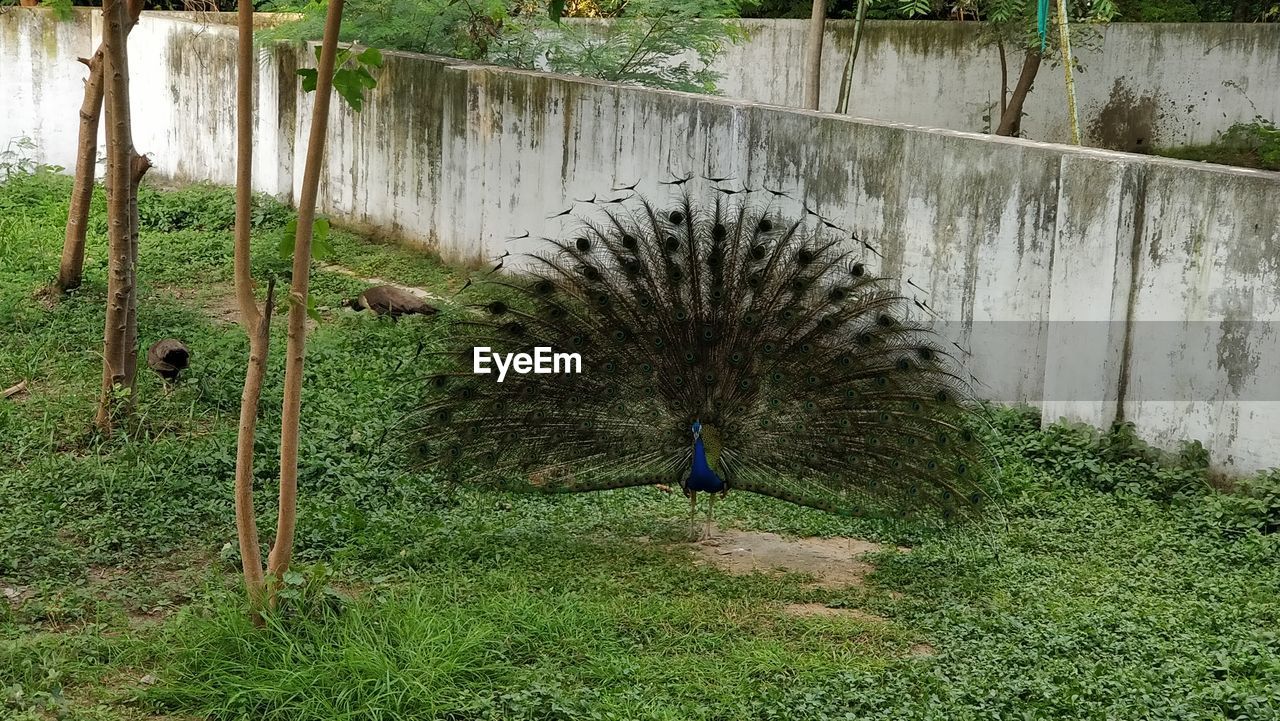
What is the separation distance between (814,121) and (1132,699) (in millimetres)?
4591

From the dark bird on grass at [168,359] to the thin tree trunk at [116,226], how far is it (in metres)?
0.66

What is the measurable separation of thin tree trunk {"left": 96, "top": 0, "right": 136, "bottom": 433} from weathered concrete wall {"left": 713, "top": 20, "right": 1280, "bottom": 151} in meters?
9.23

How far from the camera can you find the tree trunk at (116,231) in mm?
6742

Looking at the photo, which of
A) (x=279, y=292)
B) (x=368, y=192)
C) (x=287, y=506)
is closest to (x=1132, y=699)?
(x=287, y=506)

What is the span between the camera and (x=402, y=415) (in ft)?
24.0

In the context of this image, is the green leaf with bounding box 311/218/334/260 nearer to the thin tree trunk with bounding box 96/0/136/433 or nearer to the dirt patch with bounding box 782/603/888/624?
the dirt patch with bounding box 782/603/888/624

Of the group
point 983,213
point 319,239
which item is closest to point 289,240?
point 319,239

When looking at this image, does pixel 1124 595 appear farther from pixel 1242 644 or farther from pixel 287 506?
pixel 287 506

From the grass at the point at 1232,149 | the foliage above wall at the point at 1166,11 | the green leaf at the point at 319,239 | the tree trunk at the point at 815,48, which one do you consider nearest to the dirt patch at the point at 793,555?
the green leaf at the point at 319,239

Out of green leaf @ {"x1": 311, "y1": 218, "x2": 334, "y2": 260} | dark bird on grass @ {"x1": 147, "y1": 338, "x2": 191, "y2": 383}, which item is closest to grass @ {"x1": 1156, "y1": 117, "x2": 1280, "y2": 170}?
dark bird on grass @ {"x1": 147, "y1": 338, "x2": 191, "y2": 383}

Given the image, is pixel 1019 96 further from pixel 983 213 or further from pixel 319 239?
pixel 319 239

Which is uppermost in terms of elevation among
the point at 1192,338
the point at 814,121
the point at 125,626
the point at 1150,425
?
the point at 814,121

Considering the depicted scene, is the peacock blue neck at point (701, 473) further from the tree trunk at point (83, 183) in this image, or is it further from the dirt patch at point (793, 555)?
the tree trunk at point (83, 183)

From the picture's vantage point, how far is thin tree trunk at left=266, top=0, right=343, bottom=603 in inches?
168
